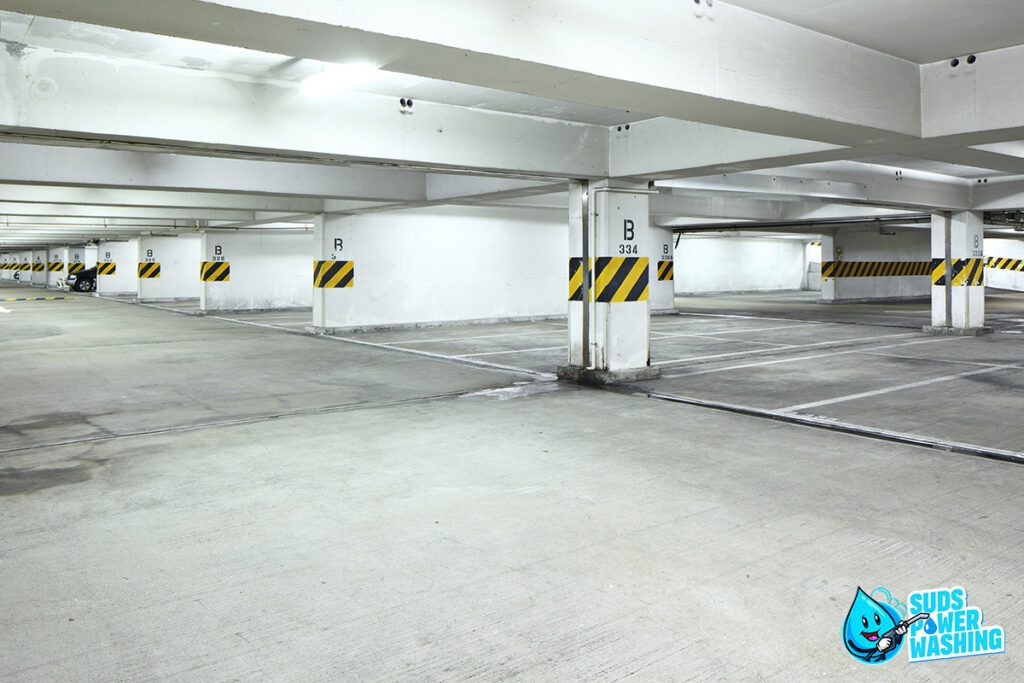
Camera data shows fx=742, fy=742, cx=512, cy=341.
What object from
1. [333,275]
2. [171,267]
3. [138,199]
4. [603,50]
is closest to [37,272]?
[171,267]

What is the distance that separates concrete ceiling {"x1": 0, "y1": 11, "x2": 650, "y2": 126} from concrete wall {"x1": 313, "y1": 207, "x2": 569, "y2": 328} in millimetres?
8698

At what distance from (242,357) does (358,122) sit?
5864mm

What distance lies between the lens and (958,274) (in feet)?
49.8

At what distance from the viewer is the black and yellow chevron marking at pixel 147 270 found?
2752 cm

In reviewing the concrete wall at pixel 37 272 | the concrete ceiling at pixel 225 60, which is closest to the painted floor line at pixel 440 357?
the concrete ceiling at pixel 225 60

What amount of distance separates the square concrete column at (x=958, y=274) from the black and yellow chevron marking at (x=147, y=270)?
25.2 meters

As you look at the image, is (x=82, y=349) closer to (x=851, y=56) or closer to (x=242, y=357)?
(x=242, y=357)

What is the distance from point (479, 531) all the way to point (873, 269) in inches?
1105

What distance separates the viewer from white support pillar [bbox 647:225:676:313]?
68.1 feet

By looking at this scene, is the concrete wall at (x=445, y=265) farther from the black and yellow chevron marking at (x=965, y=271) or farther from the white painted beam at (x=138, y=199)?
the black and yellow chevron marking at (x=965, y=271)

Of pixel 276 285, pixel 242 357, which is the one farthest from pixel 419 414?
pixel 276 285

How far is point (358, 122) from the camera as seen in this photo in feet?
23.6

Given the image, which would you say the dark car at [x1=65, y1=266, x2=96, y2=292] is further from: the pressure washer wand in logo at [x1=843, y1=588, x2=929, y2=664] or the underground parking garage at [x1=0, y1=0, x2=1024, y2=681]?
the pressure washer wand in logo at [x1=843, y1=588, x2=929, y2=664]

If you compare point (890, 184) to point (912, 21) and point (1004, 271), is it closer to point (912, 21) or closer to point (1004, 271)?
point (912, 21)
